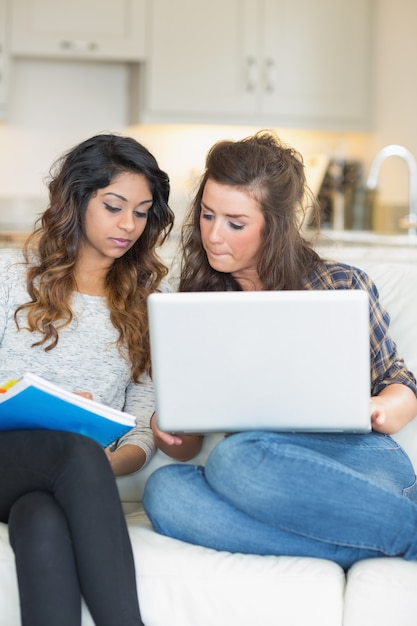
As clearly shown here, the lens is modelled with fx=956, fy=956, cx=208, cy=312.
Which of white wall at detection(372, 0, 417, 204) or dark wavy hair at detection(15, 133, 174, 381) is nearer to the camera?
dark wavy hair at detection(15, 133, 174, 381)

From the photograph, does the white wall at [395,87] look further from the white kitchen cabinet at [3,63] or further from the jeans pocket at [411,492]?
the jeans pocket at [411,492]

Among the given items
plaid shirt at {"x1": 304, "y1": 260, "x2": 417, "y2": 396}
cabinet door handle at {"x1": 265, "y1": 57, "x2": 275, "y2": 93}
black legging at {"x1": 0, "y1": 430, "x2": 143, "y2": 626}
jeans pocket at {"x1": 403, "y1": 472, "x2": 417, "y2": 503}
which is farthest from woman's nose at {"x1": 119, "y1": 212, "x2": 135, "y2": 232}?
cabinet door handle at {"x1": 265, "y1": 57, "x2": 275, "y2": 93}

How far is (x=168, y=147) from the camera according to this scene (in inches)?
189

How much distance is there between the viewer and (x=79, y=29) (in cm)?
435

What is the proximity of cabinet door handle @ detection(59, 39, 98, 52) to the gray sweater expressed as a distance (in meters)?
2.50

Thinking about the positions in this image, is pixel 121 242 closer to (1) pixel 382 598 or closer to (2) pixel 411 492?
(2) pixel 411 492

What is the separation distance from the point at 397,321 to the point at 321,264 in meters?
0.25

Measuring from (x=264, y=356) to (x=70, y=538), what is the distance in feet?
1.43

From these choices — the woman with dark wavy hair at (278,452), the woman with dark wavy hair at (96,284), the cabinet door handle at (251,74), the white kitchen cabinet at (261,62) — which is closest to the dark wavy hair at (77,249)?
the woman with dark wavy hair at (96,284)

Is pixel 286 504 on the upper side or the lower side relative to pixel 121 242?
lower

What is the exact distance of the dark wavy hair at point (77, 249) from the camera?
2055 mm

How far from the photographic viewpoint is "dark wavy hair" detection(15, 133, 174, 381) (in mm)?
2055

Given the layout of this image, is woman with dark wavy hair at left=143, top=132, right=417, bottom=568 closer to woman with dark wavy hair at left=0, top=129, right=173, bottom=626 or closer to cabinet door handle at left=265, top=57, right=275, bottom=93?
woman with dark wavy hair at left=0, top=129, right=173, bottom=626

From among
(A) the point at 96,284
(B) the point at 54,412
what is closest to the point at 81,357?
(A) the point at 96,284
